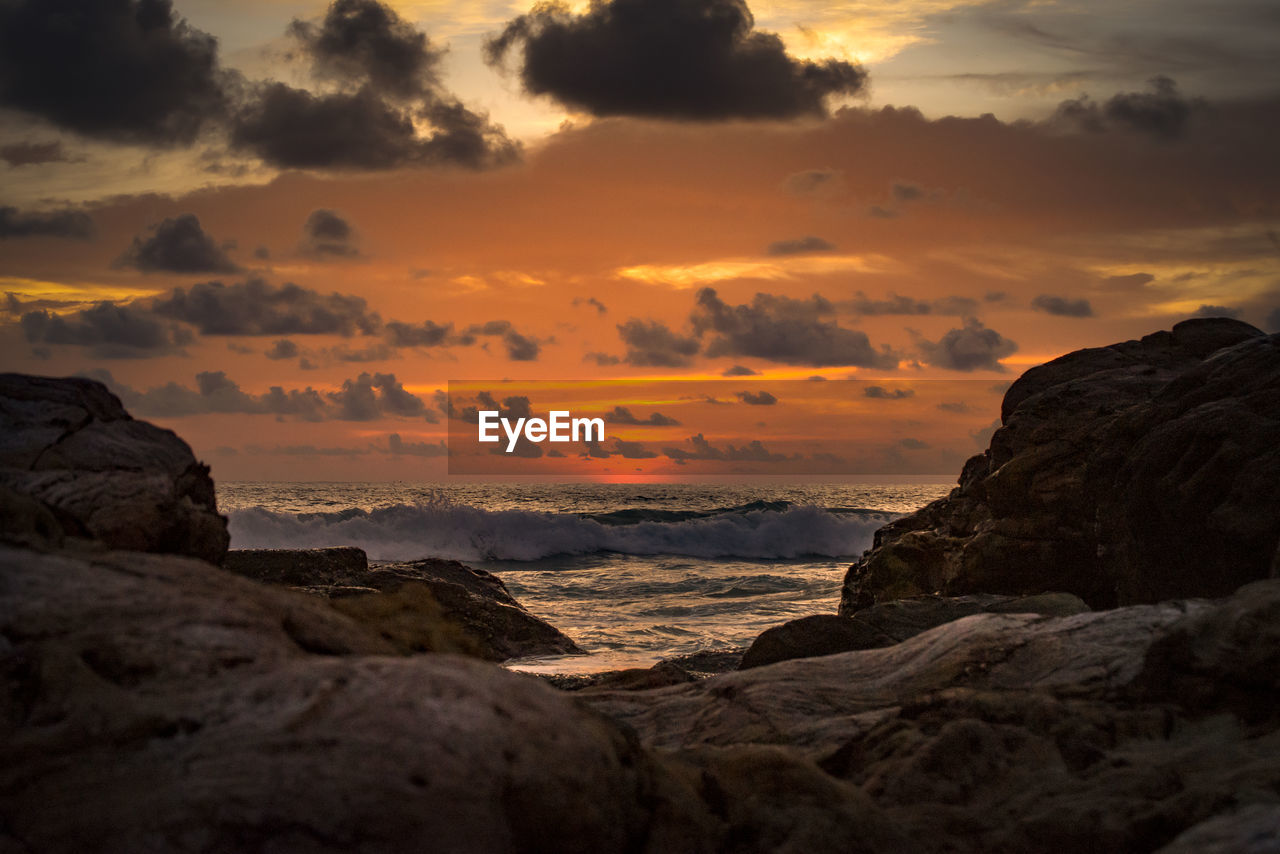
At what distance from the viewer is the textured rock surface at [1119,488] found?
8.06 m

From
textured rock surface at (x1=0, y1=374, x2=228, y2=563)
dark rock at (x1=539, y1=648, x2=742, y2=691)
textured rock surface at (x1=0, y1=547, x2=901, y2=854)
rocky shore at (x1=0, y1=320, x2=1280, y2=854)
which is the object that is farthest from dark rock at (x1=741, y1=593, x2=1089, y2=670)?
textured rock surface at (x1=0, y1=374, x2=228, y2=563)

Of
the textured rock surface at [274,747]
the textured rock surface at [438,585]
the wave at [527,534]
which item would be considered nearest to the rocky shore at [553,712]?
the textured rock surface at [274,747]

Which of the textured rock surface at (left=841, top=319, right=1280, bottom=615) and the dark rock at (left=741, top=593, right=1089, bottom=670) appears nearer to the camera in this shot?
the dark rock at (left=741, top=593, right=1089, bottom=670)

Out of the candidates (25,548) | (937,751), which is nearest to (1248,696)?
(937,751)

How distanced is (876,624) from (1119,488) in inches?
103

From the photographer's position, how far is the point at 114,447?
5477 millimetres

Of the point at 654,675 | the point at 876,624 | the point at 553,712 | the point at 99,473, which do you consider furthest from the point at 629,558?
the point at 553,712

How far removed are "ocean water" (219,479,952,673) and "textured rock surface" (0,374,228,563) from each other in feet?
22.0

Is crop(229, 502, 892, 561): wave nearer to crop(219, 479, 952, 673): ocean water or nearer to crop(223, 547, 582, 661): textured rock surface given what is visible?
crop(219, 479, 952, 673): ocean water

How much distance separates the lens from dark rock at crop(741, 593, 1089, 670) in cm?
792

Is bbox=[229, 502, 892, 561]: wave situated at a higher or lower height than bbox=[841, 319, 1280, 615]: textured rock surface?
lower

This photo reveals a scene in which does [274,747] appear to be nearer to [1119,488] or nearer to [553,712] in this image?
[553,712]

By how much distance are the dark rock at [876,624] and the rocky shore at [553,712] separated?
28 mm

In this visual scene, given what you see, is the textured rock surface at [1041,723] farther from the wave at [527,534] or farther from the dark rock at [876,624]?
the wave at [527,534]
